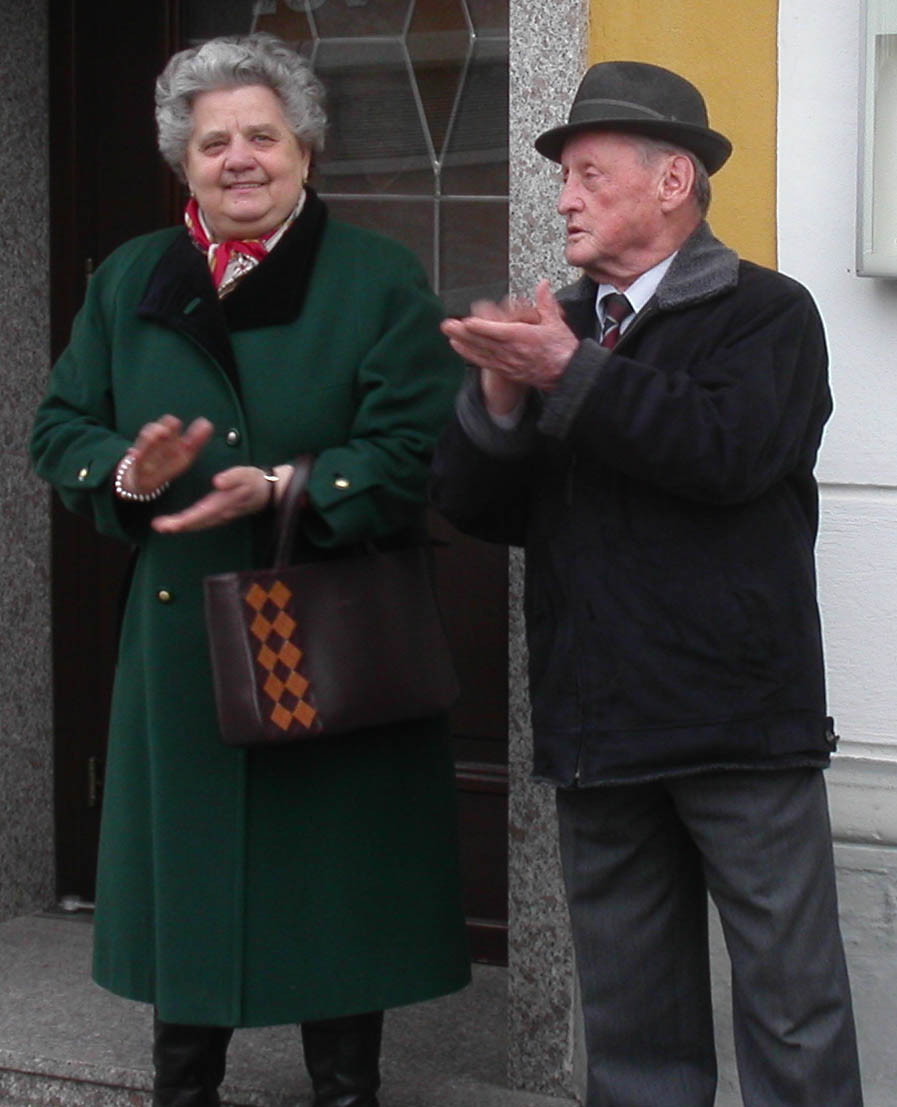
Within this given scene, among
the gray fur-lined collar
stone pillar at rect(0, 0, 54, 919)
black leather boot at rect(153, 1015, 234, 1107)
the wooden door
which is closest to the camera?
the gray fur-lined collar

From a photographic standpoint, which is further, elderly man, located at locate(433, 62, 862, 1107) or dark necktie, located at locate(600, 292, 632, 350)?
dark necktie, located at locate(600, 292, 632, 350)

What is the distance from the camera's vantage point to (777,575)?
112 inches

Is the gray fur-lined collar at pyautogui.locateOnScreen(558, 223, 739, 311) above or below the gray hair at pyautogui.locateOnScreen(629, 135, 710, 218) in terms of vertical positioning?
below

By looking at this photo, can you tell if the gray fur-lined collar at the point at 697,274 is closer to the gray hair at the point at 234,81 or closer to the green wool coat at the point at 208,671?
the green wool coat at the point at 208,671

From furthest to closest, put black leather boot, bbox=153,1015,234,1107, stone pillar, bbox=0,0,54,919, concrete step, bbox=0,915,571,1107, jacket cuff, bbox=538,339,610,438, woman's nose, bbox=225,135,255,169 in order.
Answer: stone pillar, bbox=0,0,54,919 < concrete step, bbox=0,915,571,1107 < black leather boot, bbox=153,1015,234,1107 < woman's nose, bbox=225,135,255,169 < jacket cuff, bbox=538,339,610,438

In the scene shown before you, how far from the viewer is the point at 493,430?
9.37 ft

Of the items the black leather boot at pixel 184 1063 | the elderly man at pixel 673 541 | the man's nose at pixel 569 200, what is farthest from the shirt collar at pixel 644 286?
the black leather boot at pixel 184 1063

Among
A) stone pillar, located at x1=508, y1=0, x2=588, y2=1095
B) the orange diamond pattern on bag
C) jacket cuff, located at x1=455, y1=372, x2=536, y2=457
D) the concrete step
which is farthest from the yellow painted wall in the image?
the concrete step

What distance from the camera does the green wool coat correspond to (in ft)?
11.0

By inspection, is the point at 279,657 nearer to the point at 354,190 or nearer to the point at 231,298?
the point at 231,298

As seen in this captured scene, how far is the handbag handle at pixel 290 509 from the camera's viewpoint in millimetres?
3195

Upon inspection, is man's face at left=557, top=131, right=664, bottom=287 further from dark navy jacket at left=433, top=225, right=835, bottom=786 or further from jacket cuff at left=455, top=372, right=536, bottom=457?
jacket cuff at left=455, top=372, right=536, bottom=457

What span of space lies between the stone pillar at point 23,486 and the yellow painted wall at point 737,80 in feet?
5.66

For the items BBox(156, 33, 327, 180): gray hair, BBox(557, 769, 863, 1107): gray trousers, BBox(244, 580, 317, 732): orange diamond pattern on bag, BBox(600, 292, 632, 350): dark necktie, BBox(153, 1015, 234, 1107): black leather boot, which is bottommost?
BBox(153, 1015, 234, 1107): black leather boot
